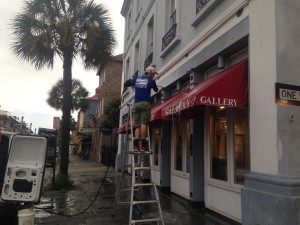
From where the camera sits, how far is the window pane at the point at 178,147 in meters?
10.4

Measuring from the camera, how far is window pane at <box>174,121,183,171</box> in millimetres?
10408

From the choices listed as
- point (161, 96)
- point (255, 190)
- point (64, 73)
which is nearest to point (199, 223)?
point (255, 190)

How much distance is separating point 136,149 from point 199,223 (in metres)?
2.09

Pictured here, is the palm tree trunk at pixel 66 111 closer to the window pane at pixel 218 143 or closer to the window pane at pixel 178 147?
the window pane at pixel 178 147

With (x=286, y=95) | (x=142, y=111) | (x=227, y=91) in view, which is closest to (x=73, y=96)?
(x=142, y=111)

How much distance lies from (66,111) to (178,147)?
4976 millimetres

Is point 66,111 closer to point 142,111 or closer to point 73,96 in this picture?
point 142,111

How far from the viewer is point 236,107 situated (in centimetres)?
641

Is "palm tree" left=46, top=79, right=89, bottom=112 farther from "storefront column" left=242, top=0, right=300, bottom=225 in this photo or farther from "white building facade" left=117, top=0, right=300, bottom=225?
"storefront column" left=242, top=0, right=300, bottom=225

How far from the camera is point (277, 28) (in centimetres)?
527

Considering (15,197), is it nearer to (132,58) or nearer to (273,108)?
(273,108)

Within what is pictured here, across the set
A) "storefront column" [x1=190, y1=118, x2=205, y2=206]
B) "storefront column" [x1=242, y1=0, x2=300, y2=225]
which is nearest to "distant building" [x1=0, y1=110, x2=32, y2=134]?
"storefront column" [x1=190, y1=118, x2=205, y2=206]

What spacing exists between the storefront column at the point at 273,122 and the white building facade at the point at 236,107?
0.05 feet

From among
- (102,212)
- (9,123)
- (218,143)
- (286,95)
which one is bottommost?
(102,212)
